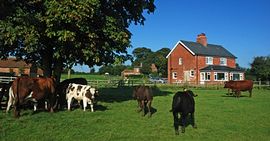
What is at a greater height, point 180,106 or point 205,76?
point 205,76

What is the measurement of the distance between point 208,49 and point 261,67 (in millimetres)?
12857

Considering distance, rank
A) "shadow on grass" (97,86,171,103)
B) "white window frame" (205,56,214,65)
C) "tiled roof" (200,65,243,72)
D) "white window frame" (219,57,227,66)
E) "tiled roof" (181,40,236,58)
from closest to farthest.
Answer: "shadow on grass" (97,86,171,103)
"tiled roof" (200,65,243,72)
"tiled roof" (181,40,236,58)
"white window frame" (205,56,214,65)
"white window frame" (219,57,227,66)

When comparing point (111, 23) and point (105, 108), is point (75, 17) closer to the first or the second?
point (111, 23)

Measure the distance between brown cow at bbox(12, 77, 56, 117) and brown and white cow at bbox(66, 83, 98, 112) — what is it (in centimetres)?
97

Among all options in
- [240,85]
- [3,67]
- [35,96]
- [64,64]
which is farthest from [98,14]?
[3,67]

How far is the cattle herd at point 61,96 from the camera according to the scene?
1375 cm

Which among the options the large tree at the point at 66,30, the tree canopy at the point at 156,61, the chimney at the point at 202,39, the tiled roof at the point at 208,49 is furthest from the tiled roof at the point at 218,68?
the large tree at the point at 66,30

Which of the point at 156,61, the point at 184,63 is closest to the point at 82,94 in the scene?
the point at 184,63

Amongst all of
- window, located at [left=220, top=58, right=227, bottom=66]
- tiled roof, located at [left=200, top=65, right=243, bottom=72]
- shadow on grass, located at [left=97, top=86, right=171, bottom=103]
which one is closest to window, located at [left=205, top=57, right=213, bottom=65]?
tiled roof, located at [left=200, top=65, right=243, bottom=72]

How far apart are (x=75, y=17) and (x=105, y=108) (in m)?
5.21

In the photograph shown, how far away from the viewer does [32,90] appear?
1539 centimetres

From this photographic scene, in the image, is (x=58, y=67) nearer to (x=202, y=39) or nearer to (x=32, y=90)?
(x=32, y=90)

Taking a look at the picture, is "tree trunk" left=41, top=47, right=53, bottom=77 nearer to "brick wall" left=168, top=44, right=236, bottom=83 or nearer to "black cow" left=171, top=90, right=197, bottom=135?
"black cow" left=171, top=90, right=197, bottom=135

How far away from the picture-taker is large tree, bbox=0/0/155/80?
17.7 m
